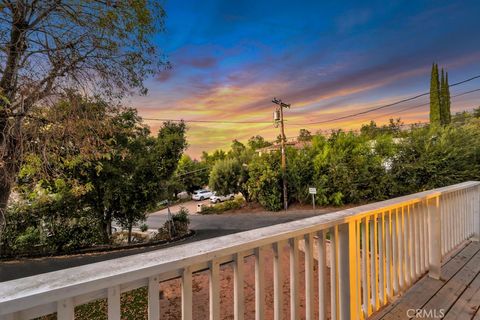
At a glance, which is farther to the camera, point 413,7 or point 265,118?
point 265,118

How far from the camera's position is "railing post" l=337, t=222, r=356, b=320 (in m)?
1.33

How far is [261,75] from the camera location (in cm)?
830

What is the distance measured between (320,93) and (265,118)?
5.93 meters

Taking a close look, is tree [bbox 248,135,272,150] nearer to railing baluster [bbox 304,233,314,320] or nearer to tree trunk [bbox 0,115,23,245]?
tree trunk [bbox 0,115,23,245]

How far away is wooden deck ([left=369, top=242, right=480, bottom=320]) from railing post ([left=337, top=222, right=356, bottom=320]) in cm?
36

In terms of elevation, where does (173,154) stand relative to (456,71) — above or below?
below

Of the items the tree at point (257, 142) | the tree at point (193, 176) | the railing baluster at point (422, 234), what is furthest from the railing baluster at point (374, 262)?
the tree at point (257, 142)

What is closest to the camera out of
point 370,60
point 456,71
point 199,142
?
point 370,60

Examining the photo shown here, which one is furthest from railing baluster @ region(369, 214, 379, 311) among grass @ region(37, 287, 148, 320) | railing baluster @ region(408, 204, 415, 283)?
grass @ region(37, 287, 148, 320)

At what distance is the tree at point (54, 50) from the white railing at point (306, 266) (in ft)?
10.9

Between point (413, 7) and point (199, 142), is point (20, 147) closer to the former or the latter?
point (413, 7)

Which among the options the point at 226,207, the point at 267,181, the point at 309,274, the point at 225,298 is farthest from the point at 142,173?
the point at 226,207

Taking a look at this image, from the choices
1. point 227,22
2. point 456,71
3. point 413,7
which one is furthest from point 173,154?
point 456,71

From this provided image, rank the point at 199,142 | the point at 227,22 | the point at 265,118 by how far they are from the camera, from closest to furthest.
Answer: the point at 227,22 < the point at 199,142 < the point at 265,118
